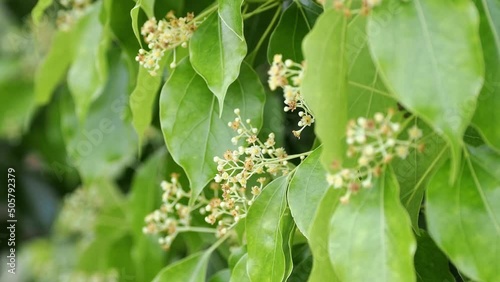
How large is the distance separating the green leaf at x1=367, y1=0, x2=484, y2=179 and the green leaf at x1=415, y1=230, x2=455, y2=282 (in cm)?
26

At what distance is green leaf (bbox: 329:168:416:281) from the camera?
0.63 meters

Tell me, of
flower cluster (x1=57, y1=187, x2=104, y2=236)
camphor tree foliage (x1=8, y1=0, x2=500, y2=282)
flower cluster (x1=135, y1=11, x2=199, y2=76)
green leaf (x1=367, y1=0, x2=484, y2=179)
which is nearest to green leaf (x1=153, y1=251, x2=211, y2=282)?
camphor tree foliage (x1=8, y1=0, x2=500, y2=282)

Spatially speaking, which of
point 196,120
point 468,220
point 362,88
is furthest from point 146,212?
point 468,220

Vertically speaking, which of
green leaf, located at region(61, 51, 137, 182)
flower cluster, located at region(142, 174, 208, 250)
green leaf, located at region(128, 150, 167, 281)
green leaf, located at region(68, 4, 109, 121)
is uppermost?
green leaf, located at region(68, 4, 109, 121)

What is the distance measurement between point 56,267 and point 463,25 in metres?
1.96

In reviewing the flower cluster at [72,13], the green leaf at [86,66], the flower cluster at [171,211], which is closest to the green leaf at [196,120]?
the flower cluster at [171,211]

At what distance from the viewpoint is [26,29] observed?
6.62 feet

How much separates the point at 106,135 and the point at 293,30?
2.14ft

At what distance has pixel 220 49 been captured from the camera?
0.87 metres

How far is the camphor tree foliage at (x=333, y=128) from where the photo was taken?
0.63 m

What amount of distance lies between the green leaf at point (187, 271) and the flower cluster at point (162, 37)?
11.8 inches

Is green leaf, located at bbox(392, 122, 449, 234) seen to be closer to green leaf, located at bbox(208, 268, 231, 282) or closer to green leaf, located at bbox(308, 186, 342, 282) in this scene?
green leaf, located at bbox(308, 186, 342, 282)

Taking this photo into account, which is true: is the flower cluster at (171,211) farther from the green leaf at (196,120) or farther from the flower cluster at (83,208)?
the flower cluster at (83,208)

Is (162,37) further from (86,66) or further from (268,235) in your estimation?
(86,66)
